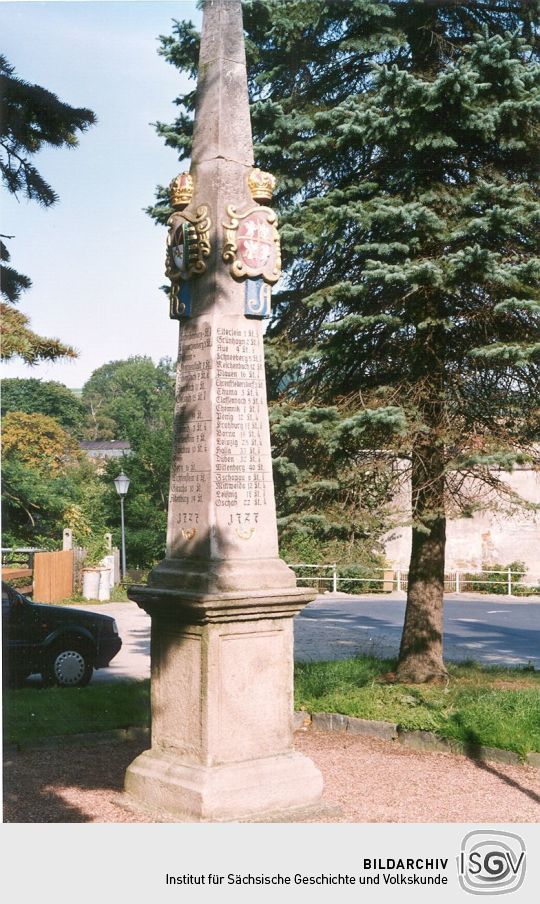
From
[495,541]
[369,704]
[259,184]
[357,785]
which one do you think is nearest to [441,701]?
[369,704]

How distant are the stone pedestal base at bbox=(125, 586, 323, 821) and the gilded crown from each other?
284 cm

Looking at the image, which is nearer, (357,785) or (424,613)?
(357,785)

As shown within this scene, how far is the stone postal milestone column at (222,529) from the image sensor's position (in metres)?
6.69

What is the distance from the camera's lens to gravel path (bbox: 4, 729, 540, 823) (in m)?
7.20

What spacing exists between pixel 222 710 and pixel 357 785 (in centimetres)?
200

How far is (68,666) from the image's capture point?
13273 millimetres

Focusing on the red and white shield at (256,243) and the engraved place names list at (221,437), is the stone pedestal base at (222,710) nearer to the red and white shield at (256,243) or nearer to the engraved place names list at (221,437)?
the engraved place names list at (221,437)

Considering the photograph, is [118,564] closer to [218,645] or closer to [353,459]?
[353,459]

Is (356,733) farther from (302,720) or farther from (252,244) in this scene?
(252,244)

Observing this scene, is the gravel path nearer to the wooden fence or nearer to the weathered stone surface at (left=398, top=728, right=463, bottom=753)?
the weathered stone surface at (left=398, top=728, right=463, bottom=753)

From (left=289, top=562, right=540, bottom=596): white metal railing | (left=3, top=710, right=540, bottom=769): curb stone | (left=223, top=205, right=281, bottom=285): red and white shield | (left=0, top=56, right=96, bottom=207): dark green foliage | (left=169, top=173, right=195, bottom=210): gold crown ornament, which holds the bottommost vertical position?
(left=3, top=710, right=540, bottom=769): curb stone

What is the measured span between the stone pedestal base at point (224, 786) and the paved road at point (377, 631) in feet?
22.8
